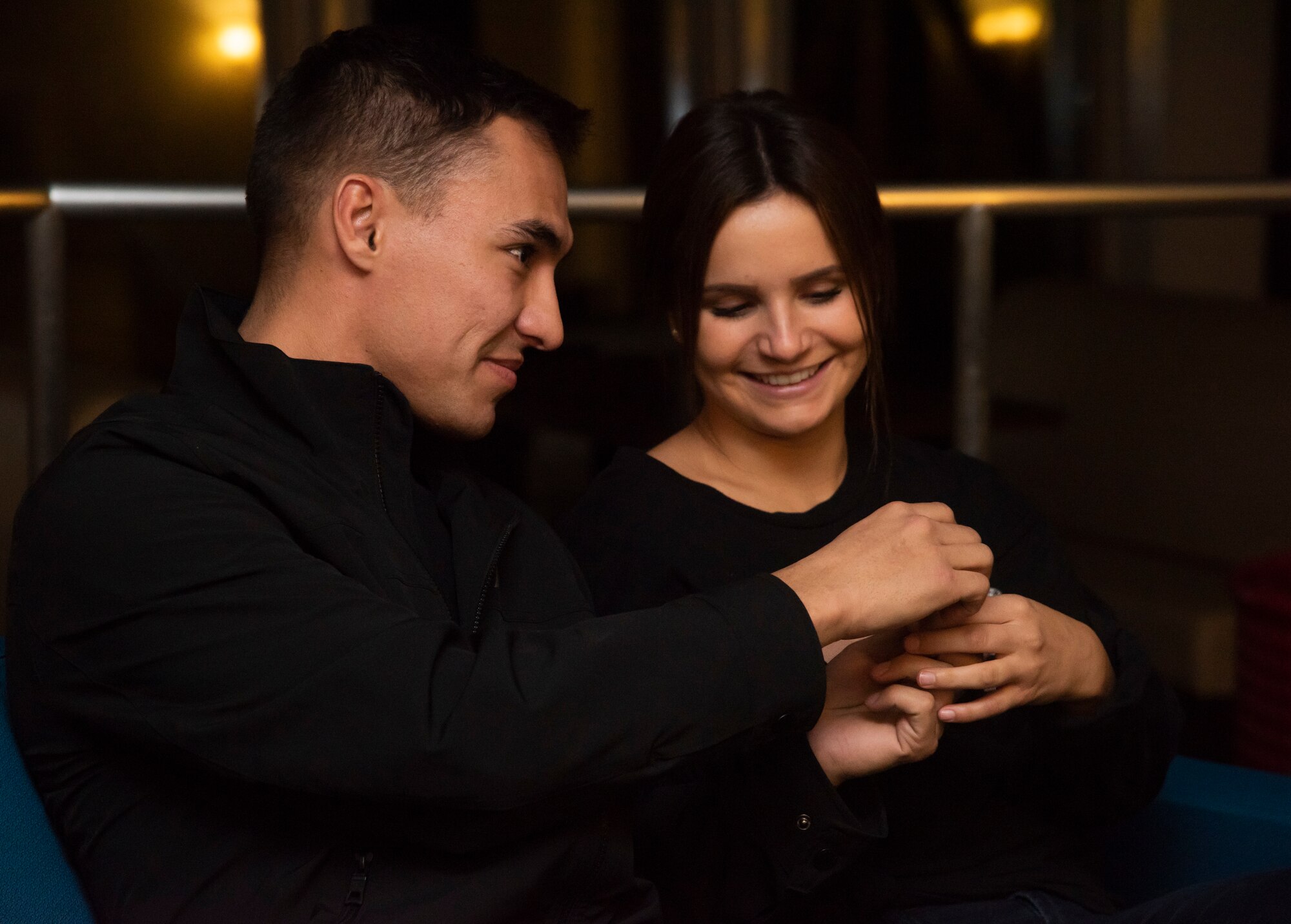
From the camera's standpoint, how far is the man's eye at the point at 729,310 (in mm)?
1473

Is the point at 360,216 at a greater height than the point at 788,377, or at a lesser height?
greater

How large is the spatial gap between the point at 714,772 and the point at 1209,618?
1917 mm

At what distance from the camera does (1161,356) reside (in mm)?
3201

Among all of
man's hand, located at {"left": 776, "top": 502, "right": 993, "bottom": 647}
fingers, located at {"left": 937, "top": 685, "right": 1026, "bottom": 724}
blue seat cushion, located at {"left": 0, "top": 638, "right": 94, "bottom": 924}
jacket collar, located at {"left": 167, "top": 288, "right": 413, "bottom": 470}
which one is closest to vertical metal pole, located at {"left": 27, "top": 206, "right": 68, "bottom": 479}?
jacket collar, located at {"left": 167, "top": 288, "right": 413, "bottom": 470}

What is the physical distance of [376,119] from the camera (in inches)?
50.2

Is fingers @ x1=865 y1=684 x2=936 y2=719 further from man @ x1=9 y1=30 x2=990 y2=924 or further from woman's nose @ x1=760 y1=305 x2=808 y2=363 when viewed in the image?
woman's nose @ x1=760 y1=305 x2=808 y2=363

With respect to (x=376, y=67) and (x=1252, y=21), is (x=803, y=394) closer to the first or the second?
(x=376, y=67)

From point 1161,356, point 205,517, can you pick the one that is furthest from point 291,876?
point 1161,356

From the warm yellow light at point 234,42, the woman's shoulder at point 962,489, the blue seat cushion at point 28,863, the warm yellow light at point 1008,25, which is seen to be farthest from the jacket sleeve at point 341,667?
the warm yellow light at point 1008,25

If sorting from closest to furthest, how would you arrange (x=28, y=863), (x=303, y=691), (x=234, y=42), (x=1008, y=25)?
(x=303, y=691)
(x=28, y=863)
(x=234, y=42)
(x=1008, y=25)

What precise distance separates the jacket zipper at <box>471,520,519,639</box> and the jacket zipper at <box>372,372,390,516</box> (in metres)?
0.10

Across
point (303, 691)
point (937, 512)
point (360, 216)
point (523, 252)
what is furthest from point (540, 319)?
point (303, 691)

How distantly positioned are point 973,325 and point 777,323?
0.56 meters

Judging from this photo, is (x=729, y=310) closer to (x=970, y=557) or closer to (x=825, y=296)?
(x=825, y=296)
